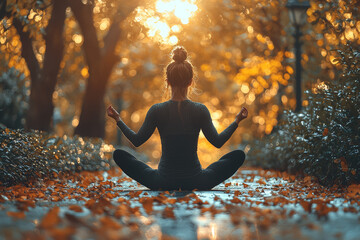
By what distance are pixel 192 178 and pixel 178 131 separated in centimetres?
64

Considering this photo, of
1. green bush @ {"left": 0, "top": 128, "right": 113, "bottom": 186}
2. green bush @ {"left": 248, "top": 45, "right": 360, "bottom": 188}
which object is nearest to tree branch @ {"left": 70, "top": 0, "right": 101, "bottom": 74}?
green bush @ {"left": 0, "top": 128, "right": 113, "bottom": 186}

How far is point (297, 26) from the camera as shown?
1376cm

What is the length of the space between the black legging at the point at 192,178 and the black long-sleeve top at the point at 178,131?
0.60ft

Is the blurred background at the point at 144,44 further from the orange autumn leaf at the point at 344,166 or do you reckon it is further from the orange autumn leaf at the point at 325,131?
the orange autumn leaf at the point at 344,166

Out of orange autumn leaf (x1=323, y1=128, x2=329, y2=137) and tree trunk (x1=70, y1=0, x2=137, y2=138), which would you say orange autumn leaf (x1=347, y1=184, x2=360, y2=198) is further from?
tree trunk (x1=70, y1=0, x2=137, y2=138)

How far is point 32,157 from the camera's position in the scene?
26.7ft

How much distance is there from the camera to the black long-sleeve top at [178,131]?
21.2 feet

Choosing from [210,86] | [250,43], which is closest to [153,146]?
[210,86]

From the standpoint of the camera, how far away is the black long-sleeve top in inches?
255

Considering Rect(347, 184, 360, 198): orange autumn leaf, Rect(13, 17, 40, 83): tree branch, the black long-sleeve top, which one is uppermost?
Rect(13, 17, 40, 83): tree branch

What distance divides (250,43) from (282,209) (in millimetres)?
→ 15436

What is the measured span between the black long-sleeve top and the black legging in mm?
183

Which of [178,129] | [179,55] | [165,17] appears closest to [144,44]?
[165,17]

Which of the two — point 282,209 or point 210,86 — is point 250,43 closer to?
point 210,86
